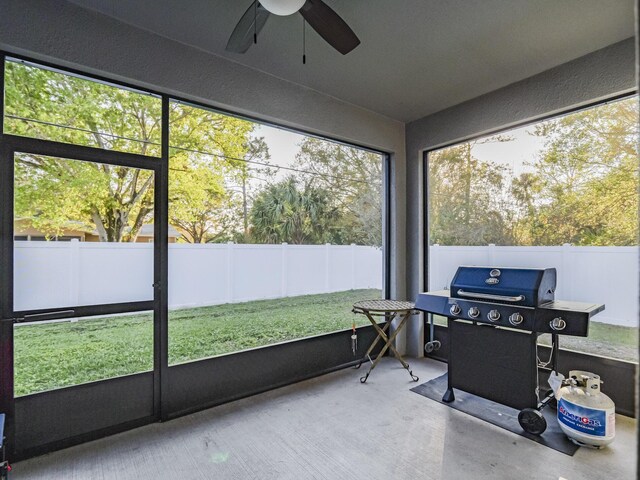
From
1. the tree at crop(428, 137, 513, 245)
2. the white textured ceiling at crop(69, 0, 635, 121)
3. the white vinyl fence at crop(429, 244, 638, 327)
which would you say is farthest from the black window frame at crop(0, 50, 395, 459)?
the white vinyl fence at crop(429, 244, 638, 327)

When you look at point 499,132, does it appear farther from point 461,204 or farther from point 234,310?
point 234,310

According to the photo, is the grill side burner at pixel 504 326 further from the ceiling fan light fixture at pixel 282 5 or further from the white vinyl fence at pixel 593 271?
the ceiling fan light fixture at pixel 282 5

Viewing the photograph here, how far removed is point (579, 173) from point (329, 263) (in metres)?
2.49

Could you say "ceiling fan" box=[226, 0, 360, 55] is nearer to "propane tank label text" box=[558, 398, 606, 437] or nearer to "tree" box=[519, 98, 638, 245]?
"tree" box=[519, 98, 638, 245]

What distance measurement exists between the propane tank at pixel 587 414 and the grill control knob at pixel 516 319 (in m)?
0.56

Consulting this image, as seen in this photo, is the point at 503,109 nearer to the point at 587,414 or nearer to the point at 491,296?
the point at 491,296

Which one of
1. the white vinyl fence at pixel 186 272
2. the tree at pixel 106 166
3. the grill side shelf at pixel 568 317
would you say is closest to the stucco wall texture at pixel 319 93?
the tree at pixel 106 166

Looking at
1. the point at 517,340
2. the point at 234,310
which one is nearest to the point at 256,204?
the point at 234,310

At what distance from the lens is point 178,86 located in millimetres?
2656

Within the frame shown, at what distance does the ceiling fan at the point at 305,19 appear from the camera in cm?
174

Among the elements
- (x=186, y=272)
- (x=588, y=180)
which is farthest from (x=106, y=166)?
(x=588, y=180)

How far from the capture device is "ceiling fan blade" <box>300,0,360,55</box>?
1828 mm

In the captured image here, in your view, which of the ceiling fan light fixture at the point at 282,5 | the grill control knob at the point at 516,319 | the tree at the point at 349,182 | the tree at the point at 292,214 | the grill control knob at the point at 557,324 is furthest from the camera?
the tree at the point at 349,182

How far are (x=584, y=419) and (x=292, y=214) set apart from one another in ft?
9.30
